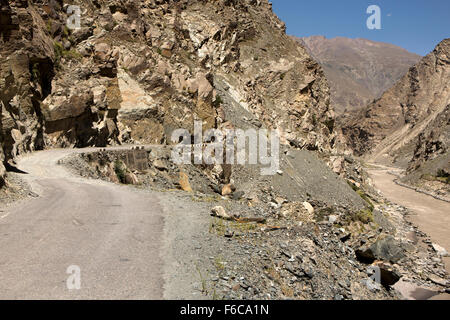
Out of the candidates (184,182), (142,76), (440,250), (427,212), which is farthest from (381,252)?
(427,212)

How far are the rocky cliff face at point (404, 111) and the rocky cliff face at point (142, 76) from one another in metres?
104

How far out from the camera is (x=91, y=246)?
664cm

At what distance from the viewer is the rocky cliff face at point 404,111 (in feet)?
452

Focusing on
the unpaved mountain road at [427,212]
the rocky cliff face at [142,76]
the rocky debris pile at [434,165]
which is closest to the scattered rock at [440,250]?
the unpaved mountain road at [427,212]

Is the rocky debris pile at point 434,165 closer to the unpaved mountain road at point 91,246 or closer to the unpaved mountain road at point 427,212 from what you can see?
the unpaved mountain road at point 427,212

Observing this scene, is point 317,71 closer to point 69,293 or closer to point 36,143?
point 36,143

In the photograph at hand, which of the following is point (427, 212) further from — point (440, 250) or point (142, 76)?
point (142, 76)

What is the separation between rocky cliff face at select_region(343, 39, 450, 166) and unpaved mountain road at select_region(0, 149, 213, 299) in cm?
13933

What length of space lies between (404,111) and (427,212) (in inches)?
5079

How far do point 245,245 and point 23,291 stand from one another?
191 inches

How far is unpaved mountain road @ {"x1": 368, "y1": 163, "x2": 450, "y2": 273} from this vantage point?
3306cm
